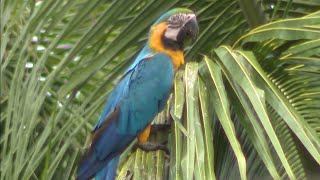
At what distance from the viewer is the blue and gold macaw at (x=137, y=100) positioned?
2.34 meters

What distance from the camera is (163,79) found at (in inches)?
95.9

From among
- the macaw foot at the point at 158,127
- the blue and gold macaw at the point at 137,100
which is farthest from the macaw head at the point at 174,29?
the macaw foot at the point at 158,127

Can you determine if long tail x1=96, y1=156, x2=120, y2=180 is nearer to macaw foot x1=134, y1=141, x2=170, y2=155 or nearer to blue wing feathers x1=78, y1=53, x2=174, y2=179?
blue wing feathers x1=78, y1=53, x2=174, y2=179

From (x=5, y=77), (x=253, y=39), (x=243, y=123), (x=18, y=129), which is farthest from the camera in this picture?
(x=5, y=77)

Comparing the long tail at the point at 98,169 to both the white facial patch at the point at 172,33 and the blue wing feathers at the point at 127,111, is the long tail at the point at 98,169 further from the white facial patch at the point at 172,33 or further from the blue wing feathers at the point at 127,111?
the white facial patch at the point at 172,33

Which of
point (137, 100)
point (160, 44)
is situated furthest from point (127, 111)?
point (160, 44)

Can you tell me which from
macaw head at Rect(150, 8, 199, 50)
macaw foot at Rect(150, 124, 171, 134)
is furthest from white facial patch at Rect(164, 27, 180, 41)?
macaw foot at Rect(150, 124, 171, 134)

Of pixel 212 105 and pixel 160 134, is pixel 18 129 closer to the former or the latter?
pixel 160 134

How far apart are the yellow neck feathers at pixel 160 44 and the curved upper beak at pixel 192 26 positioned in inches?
2.6

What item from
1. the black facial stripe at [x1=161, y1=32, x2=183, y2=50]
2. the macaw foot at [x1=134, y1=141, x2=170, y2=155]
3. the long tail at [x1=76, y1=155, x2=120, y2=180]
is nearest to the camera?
the macaw foot at [x1=134, y1=141, x2=170, y2=155]

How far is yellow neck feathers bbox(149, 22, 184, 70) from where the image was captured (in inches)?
100

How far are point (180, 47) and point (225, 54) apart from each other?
486 millimetres

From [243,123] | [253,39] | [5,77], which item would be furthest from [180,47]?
[5,77]

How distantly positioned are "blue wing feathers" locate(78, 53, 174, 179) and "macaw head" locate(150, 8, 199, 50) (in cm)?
9
